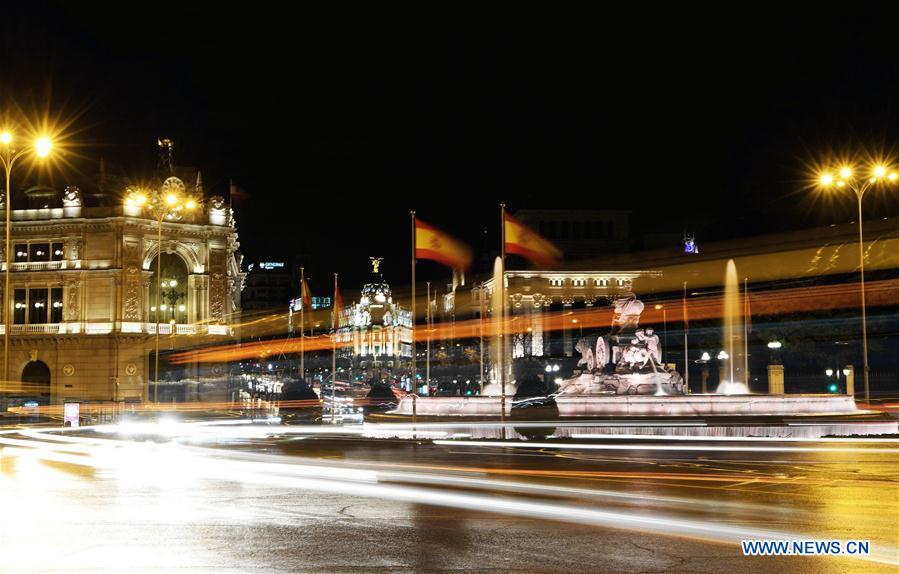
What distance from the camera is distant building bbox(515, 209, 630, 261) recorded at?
15062 cm

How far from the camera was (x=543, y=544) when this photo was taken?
11.5 meters

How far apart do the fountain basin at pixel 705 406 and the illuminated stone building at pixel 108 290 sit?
157 ft


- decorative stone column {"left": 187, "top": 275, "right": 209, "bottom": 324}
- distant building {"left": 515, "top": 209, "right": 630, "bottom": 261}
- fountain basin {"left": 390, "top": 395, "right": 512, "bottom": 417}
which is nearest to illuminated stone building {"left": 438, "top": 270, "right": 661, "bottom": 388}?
distant building {"left": 515, "top": 209, "right": 630, "bottom": 261}

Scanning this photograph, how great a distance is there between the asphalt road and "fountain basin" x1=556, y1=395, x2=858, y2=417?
466 inches

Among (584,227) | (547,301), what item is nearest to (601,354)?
(547,301)

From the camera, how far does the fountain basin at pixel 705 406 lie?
124 feet

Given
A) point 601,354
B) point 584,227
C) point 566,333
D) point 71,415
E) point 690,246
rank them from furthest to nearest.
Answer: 1. point 584,227
2. point 690,246
3. point 566,333
4. point 71,415
5. point 601,354

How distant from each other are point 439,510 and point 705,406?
25795mm

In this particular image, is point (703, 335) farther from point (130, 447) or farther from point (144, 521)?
point (144, 521)

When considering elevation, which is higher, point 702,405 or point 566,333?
point 566,333

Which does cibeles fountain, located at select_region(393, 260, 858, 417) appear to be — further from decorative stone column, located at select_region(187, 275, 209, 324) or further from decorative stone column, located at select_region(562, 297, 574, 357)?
decorative stone column, located at select_region(562, 297, 574, 357)

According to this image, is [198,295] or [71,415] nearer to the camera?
[71,415]

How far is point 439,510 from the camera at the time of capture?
14.4 metres

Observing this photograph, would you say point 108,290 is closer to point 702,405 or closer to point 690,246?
point 702,405
